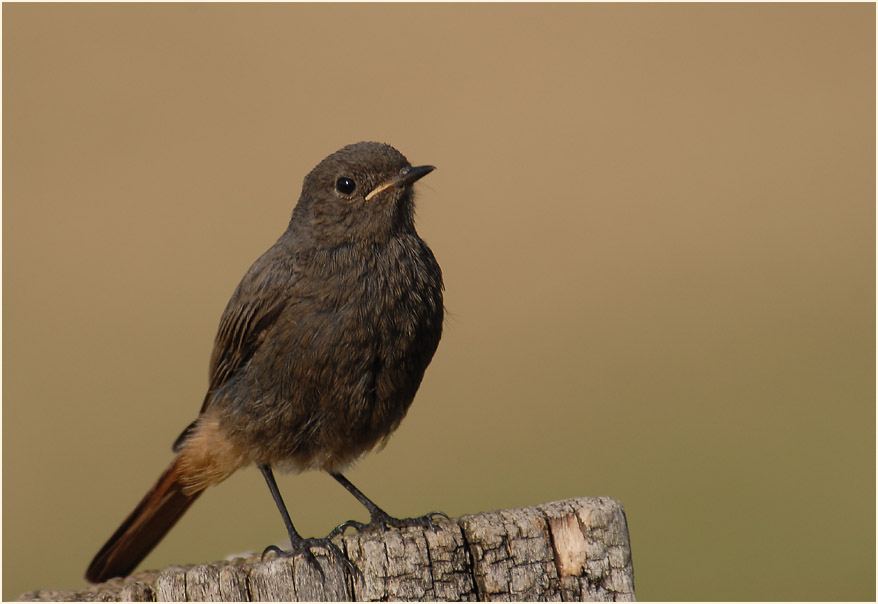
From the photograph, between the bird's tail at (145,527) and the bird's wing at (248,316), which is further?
the bird's tail at (145,527)

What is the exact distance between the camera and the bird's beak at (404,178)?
5.33 metres

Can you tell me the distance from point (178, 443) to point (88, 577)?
845 millimetres

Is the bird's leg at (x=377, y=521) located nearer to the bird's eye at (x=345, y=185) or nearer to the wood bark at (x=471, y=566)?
the wood bark at (x=471, y=566)

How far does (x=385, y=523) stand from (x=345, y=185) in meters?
1.76

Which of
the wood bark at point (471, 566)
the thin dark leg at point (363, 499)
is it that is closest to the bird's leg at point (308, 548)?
the wood bark at point (471, 566)

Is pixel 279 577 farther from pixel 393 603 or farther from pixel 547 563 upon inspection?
pixel 547 563

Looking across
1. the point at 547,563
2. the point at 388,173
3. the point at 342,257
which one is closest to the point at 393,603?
the point at 547,563

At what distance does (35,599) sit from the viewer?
4.32 meters

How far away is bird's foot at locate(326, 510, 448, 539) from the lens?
4449mm

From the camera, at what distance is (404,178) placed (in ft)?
17.6

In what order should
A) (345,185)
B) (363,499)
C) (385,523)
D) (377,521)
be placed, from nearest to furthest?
(385,523) < (377,521) < (345,185) < (363,499)

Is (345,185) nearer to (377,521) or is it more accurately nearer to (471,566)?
(377,521)

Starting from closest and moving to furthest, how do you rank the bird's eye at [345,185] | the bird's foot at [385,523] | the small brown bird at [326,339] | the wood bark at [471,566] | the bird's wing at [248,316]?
the wood bark at [471,566] < the bird's foot at [385,523] < the small brown bird at [326,339] < the bird's wing at [248,316] < the bird's eye at [345,185]

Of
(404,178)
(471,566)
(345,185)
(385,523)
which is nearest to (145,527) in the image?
(385,523)
